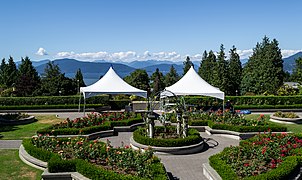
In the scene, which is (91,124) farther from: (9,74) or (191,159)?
(9,74)

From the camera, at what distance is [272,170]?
809 cm

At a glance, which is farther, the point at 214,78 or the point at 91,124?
the point at 214,78

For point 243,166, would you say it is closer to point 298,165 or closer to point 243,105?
point 298,165

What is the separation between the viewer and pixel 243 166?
851 cm

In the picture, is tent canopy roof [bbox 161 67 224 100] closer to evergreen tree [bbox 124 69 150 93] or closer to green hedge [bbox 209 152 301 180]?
green hedge [bbox 209 152 301 180]

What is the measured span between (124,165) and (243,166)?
348cm

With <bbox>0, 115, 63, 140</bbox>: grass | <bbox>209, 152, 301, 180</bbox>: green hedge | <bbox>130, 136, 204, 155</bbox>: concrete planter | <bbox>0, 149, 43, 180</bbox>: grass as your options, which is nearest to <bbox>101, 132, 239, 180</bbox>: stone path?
<bbox>130, 136, 204, 155</bbox>: concrete planter

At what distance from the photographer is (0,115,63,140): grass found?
50.7 feet

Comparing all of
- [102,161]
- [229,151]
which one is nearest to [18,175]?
[102,161]

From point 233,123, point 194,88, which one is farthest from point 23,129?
point 233,123

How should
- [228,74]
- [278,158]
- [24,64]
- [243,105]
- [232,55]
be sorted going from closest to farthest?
[278,158] < [243,105] < [228,74] < [24,64] < [232,55]

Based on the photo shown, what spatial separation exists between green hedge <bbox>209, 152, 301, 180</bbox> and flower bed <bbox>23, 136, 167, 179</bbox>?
1677mm

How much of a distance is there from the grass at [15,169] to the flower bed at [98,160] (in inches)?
20.2

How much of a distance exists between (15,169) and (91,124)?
19.8 feet
